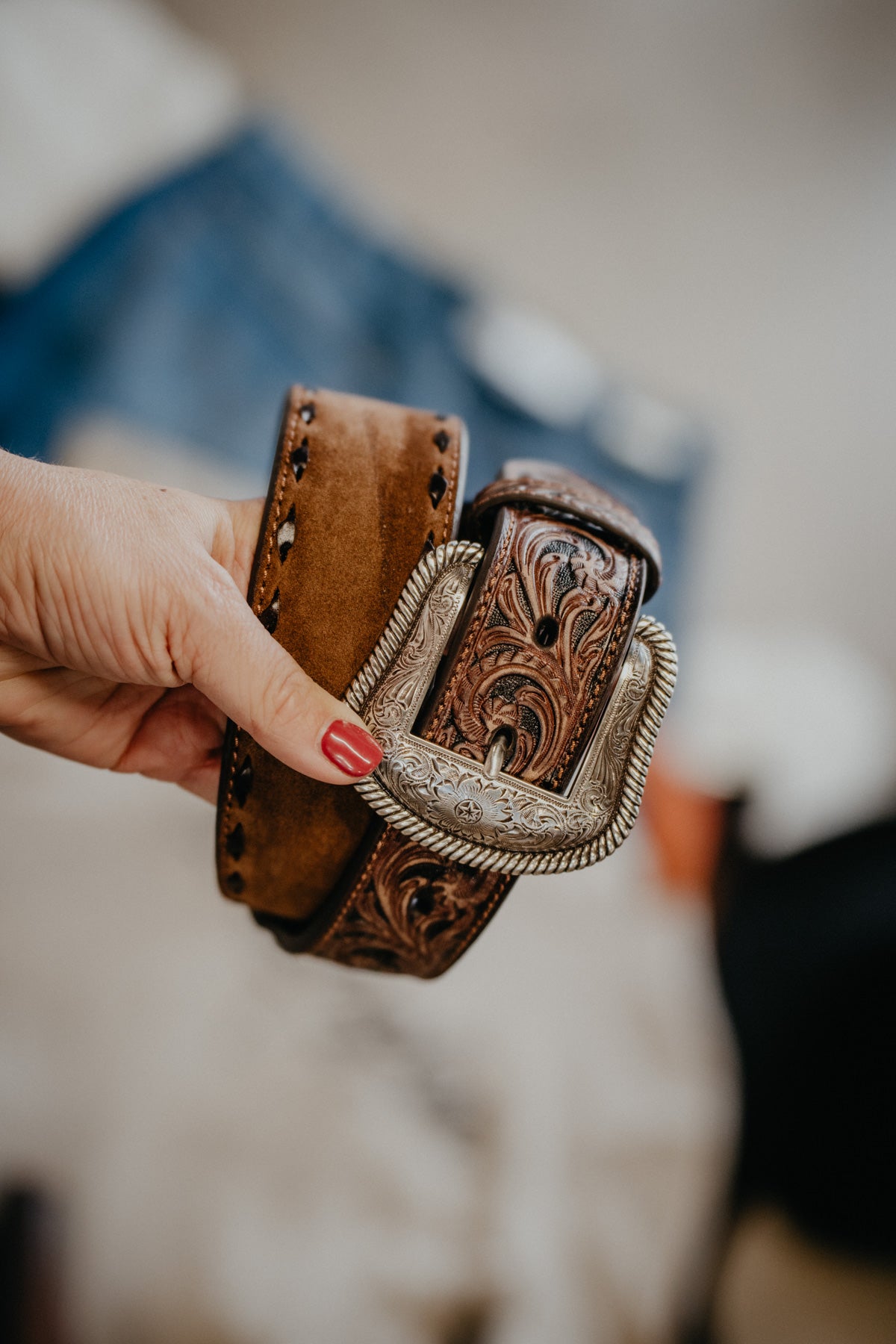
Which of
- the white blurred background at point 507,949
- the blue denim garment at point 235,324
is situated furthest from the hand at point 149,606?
the blue denim garment at point 235,324

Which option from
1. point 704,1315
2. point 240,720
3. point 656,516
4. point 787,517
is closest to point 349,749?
point 240,720

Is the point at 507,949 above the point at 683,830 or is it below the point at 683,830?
below

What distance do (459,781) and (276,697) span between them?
0.13 m

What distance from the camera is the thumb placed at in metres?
0.44

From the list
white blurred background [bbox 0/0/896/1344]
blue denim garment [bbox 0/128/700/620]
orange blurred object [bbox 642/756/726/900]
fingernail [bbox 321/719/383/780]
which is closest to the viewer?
fingernail [bbox 321/719/383/780]

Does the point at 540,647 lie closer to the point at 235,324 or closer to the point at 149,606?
the point at 149,606

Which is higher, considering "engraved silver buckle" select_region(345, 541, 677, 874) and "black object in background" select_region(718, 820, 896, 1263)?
"engraved silver buckle" select_region(345, 541, 677, 874)

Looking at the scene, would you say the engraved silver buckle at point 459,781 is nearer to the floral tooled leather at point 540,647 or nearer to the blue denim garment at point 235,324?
the floral tooled leather at point 540,647

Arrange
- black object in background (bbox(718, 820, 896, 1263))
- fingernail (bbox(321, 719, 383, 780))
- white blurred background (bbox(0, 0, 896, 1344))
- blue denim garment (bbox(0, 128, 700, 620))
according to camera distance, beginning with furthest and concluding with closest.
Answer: blue denim garment (bbox(0, 128, 700, 620)), black object in background (bbox(718, 820, 896, 1263)), white blurred background (bbox(0, 0, 896, 1344)), fingernail (bbox(321, 719, 383, 780))

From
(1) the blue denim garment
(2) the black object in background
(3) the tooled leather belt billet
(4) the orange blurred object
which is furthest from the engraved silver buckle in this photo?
(4) the orange blurred object

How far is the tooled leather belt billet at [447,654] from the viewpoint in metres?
0.45

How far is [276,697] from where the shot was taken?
1.45 feet

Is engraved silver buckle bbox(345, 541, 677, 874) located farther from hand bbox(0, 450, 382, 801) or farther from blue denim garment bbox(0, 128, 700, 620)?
blue denim garment bbox(0, 128, 700, 620)

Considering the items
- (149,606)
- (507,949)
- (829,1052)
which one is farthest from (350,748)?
(829,1052)
